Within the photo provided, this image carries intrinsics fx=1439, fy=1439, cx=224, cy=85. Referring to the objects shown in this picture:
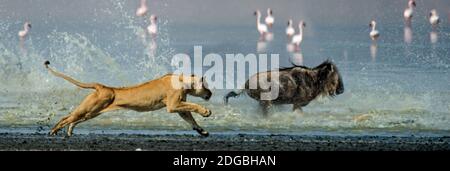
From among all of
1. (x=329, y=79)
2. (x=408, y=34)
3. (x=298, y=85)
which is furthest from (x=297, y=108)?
(x=408, y=34)

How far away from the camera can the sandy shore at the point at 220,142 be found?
11.2 meters

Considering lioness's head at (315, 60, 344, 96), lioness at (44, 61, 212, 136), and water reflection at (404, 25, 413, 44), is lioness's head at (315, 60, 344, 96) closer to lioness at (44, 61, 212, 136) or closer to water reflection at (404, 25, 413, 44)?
lioness at (44, 61, 212, 136)

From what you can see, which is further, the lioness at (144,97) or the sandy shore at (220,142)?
the lioness at (144,97)

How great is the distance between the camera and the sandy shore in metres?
11.2

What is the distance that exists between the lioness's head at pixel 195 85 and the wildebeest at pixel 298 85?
191cm

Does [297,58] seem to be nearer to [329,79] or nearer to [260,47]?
[260,47]

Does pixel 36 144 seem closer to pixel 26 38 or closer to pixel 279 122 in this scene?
pixel 279 122

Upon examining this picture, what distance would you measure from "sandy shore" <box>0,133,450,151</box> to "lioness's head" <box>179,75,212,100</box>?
1.24 ft

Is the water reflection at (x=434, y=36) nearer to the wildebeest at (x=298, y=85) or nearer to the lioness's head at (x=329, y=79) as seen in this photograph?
the lioness's head at (x=329, y=79)

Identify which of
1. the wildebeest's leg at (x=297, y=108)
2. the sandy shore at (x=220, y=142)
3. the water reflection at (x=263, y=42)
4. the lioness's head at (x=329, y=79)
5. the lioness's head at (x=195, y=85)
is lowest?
the sandy shore at (x=220, y=142)

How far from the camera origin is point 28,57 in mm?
17172

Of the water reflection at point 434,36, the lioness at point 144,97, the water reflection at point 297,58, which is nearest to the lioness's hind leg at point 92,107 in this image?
the lioness at point 144,97

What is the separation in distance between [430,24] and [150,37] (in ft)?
14.1

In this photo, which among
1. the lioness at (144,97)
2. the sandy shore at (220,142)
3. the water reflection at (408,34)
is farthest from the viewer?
the water reflection at (408,34)
